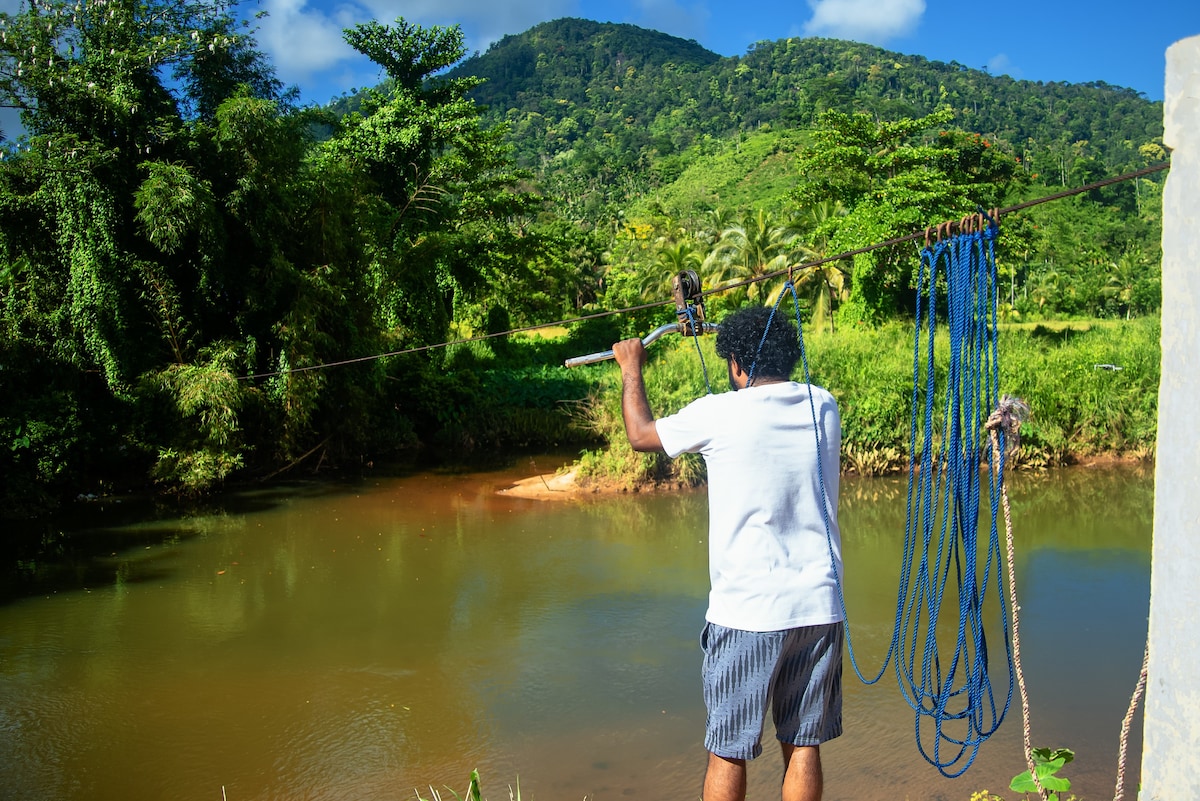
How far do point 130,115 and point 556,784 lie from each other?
9.06 m

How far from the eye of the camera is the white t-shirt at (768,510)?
7.20ft

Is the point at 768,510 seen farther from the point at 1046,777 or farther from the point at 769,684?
the point at 1046,777

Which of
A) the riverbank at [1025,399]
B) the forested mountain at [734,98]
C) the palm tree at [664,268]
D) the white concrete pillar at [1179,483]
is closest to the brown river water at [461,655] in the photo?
the riverbank at [1025,399]

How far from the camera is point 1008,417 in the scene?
2492 mm

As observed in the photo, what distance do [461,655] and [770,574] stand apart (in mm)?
4171

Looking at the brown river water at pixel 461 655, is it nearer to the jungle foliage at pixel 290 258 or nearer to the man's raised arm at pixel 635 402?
the jungle foliage at pixel 290 258

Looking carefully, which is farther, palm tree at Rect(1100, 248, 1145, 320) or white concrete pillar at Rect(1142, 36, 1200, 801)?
palm tree at Rect(1100, 248, 1145, 320)

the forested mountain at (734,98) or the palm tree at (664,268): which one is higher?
the forested mountain at (734,98)

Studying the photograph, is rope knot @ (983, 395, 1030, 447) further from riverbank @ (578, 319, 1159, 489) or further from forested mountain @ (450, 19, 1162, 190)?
forested mountain @ (450, 19, 1162, 190)

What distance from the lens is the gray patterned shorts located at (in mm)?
2217

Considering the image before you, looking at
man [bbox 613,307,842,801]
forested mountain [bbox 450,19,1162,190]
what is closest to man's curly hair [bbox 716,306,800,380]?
man [bbox 613,307,842,801]

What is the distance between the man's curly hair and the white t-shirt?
0.10 metres

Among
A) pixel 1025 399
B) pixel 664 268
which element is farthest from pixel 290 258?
pixel 664 268

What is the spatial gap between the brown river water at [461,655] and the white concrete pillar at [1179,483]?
2.67 metres
